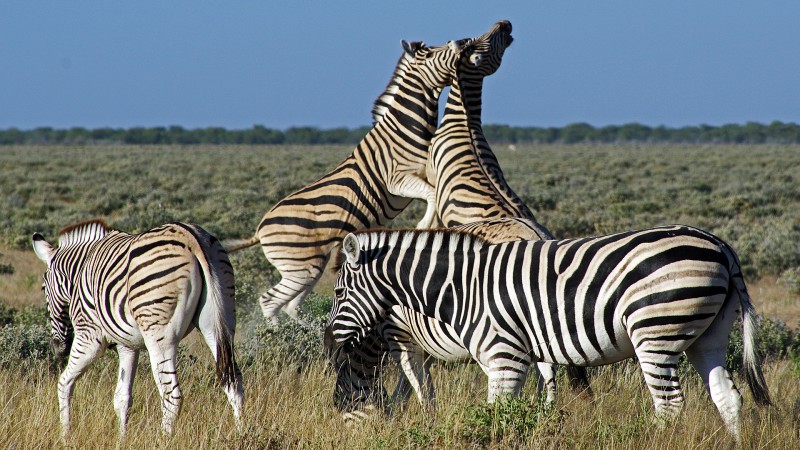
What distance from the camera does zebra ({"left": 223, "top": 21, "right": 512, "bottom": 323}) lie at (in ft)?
25.2

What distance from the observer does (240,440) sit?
4660mm

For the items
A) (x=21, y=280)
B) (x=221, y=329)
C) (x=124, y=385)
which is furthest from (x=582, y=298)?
(x=21, y=280)

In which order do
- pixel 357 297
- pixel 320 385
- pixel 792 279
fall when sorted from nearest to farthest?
1. pixel 357 297
2. pixel 320 385
3. pixel 792 279

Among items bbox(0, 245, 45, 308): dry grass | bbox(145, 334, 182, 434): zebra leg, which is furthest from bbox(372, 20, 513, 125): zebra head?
bbox(0, 245, 45, 308): dry grass

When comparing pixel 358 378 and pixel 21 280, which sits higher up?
pixel 358 378

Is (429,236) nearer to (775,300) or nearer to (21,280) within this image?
(775,300)

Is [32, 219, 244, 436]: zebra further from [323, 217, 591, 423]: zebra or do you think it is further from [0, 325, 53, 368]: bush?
[0, 325, 53, 368]: bush

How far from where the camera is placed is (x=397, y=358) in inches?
225

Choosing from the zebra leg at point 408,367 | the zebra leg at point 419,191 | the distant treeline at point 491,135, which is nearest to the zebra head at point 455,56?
the zebra leg at point 419,191

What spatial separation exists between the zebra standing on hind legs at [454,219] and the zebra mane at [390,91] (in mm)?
13

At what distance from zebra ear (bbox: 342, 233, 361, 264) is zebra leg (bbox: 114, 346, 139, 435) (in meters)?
1.47

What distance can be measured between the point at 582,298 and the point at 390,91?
4.06 m

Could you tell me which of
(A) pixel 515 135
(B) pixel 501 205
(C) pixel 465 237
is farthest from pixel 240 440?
(A) pixel 515 135

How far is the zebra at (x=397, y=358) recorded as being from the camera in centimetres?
543
